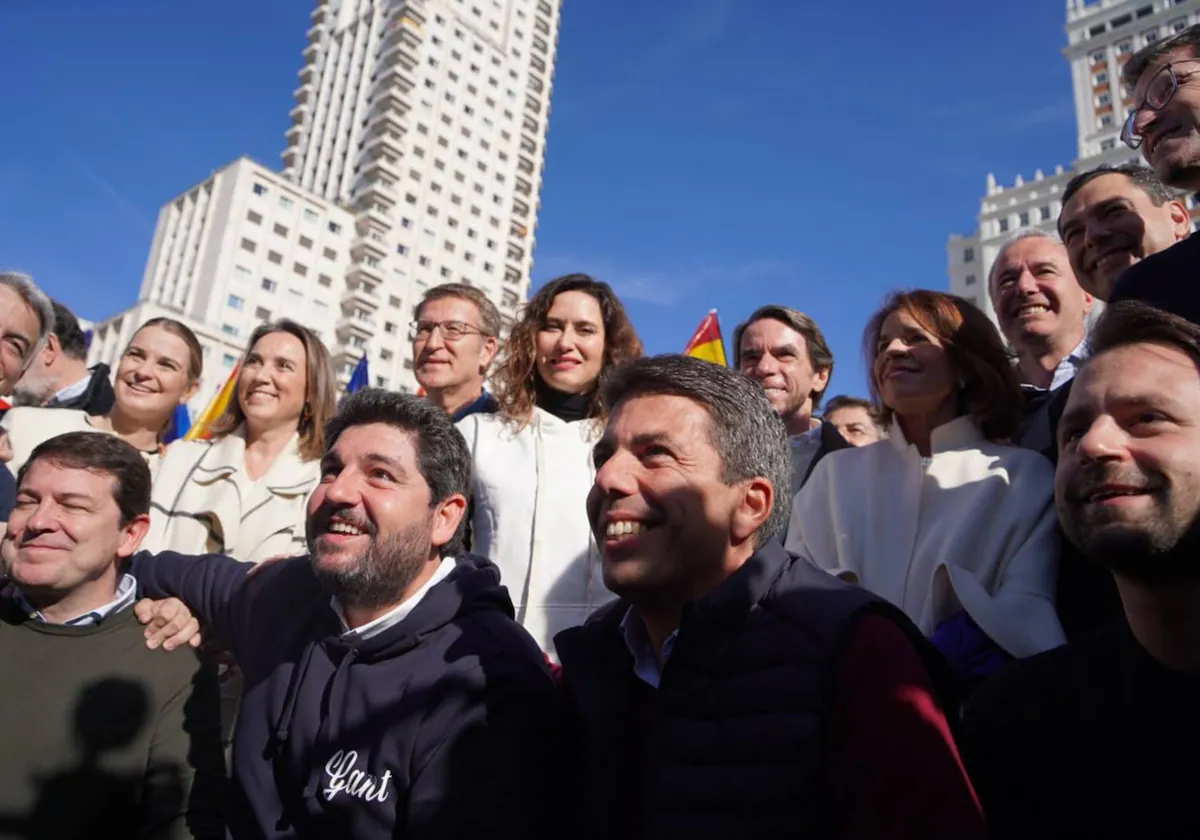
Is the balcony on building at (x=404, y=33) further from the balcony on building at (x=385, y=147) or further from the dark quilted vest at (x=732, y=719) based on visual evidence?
the dark quilted vest at (x=732, y=719)

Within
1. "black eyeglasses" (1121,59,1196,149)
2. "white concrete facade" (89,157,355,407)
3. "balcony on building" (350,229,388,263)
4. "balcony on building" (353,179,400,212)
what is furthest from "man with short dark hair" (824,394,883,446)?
"balcony on building" (353,179,400,212)

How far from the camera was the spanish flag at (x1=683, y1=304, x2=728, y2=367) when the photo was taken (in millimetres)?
8867

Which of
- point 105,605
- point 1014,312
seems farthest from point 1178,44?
point 105,605

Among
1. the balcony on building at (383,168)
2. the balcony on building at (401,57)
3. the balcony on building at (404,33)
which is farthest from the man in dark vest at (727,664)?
the balcony on building at (404,33)

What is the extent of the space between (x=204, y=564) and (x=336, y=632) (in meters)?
0.96

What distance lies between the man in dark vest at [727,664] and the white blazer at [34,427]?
320cm

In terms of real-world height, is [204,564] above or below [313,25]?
below

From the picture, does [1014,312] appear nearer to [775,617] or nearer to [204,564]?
[775,617]

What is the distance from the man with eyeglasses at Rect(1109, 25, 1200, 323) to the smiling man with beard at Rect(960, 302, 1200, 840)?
1.97 feet

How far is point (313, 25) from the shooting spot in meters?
87.7

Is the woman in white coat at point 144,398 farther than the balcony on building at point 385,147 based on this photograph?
No

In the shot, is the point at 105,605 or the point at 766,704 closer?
the point at 766,704

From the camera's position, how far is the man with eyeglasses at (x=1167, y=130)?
8.89ft

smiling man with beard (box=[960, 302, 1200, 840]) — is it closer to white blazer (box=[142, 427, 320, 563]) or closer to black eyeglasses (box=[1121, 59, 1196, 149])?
black eyeglasses (box=[1121, 59, 1196, 149])
